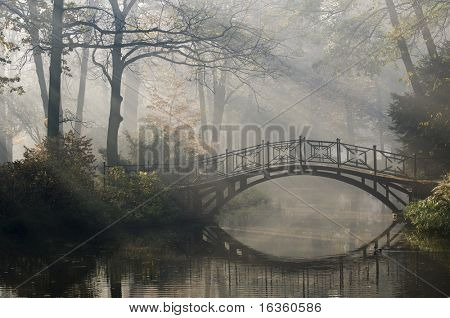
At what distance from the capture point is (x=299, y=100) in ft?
162

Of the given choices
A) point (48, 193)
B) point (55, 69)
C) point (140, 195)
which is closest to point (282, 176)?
point (140, 195)

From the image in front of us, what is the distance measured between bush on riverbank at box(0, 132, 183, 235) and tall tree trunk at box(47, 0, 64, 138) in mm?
880

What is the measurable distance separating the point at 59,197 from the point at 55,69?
537cm

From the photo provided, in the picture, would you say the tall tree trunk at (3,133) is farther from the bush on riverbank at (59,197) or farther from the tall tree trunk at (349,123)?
the tall tree trunk at (349,123)

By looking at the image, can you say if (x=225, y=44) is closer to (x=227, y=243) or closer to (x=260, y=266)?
(x=227, y=243)

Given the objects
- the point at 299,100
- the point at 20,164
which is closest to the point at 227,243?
the point at 20,164

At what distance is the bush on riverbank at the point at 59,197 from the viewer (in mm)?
19344

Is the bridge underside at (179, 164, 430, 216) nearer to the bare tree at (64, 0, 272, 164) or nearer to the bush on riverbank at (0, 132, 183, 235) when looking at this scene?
the bush on riverbank at (0, 132, 183, 235)

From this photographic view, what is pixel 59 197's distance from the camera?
2033 centimetres

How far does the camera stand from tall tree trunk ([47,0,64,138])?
74.3 feet

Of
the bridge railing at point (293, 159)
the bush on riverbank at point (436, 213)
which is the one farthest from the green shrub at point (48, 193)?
the bush on riverbank at point (436, 213)

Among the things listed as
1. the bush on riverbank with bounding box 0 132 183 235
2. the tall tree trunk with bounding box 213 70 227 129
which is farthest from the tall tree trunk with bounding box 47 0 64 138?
the tall tree trunk with bounding box 213 70 227 129
